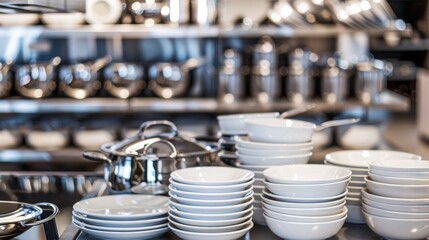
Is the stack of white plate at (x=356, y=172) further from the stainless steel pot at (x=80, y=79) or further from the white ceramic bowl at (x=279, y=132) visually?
the stainless steel pot at (x=80, y=79)

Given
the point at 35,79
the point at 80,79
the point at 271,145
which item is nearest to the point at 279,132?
the point at 271,145

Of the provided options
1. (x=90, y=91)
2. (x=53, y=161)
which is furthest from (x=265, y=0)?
(x=53, y=161)

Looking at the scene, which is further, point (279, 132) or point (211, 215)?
point (279, 132)

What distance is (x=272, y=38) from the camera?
4.18m

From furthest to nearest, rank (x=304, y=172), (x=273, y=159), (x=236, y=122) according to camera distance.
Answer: (x=236, y=122) → (x=273, y=159) → (x=304, y=172)

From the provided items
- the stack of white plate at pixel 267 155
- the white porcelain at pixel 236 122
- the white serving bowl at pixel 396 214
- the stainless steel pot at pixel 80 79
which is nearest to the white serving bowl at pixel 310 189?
the white serving bowl at pixel 396 214

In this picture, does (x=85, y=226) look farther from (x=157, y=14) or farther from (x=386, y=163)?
(x=157, y=14)

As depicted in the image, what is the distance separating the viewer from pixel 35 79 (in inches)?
144

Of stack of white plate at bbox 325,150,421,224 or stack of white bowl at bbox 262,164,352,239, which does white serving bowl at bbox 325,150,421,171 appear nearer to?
stack of white plate at bbox 325,150,421,224

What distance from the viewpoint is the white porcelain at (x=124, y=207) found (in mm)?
1358

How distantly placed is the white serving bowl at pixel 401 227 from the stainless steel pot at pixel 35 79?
8.87 feet

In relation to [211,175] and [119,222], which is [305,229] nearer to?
[211,175]

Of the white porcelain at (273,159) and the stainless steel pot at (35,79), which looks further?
the stainless steel pot at (35,79)

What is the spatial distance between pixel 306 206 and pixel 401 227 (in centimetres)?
21
